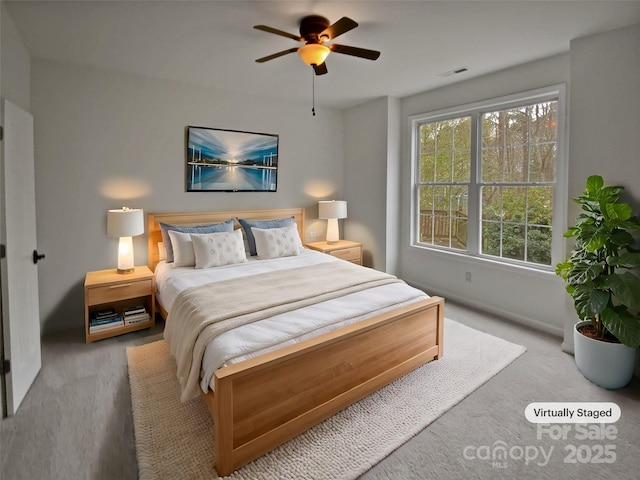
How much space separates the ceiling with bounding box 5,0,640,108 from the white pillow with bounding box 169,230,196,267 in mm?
1636

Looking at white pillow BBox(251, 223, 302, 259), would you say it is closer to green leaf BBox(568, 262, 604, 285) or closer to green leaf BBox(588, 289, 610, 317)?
green leaf BBox(568, 262, 604, 285)

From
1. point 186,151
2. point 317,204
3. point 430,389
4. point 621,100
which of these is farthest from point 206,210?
point 621,100

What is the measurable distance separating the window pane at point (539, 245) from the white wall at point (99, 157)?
3279mm

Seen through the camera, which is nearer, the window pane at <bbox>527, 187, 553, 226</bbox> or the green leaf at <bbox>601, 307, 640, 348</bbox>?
the green leaf at <bbox>601, 307, 640, 348</bbox>

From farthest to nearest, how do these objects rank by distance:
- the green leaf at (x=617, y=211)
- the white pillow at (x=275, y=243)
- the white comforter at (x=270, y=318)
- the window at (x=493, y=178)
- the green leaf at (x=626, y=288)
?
the white pillow at (x=275, y=243) < the window at (x=493, y=178) < the green leaf at (x=617, y=211) < the green leaf at (x=626, y=288) < the white comforter at (x=270, y=318)

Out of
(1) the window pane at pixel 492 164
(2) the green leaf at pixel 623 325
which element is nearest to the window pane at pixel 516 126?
(1) the window pane at pixel 492 164

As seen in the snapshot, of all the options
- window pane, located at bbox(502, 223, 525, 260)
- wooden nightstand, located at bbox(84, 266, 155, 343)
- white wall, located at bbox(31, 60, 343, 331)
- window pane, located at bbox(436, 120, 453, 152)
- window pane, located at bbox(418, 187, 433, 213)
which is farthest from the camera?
window pane, located at bbox(418, 187, 433, 213)

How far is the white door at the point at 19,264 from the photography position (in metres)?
2.08

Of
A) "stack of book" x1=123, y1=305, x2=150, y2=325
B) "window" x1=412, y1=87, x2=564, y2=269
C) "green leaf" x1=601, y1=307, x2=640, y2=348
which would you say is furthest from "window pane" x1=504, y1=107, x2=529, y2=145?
"stack of book" x1=123, y1=305, x2=150, y2=325

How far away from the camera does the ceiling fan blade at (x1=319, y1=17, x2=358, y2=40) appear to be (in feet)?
6.71

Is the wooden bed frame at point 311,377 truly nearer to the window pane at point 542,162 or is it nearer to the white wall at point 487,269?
the white wall at point 487,269

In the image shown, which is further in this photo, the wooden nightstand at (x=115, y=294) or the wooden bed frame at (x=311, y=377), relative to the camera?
the wooden nightstand at (x=115, y=294)

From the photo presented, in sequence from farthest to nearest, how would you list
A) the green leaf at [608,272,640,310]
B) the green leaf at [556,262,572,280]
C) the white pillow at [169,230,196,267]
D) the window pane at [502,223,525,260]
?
the window pane at [502,223,525,260]
the white pillow at [169,230,196,267]
the green leaf at [556,262,572,280]
the green leaf at [608,272,640,310]

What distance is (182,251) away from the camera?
3.47 metres
